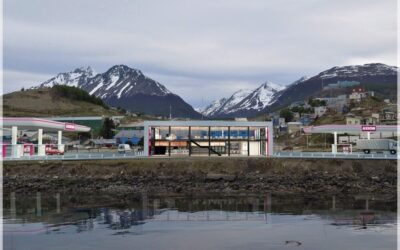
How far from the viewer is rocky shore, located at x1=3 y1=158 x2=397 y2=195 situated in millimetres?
46812

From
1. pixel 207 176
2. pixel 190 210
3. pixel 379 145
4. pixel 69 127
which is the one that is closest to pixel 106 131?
pixel 69 127

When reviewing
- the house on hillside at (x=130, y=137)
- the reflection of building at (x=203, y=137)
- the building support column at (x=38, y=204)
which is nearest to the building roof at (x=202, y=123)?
the reflection of building at (x=203, y=137)

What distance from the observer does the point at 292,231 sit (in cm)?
2802

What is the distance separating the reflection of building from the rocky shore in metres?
7.06

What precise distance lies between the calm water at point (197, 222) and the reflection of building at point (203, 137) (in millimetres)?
18839

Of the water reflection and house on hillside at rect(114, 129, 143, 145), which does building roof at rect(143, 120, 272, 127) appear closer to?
the water reflection

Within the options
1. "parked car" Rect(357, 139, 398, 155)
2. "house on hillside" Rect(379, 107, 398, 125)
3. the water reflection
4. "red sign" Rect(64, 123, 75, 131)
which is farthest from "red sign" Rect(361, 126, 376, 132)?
"house on hillside" Rect(379, 107, 398, 125)

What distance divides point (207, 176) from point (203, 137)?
13111mm

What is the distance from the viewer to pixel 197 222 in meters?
31.5

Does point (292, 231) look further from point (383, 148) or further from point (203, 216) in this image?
point (383, 148)

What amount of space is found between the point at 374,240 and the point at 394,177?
26.9 meters

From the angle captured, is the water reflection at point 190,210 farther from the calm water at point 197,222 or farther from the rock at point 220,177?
the rock at point 220,177

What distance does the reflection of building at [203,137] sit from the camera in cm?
6134

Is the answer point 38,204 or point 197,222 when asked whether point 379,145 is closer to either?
point 197,222
